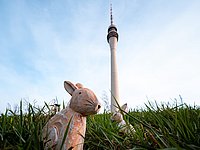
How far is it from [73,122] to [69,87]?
234 millimetres

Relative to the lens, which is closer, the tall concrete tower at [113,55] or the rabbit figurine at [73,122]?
the rabbit figurine at [73,122]

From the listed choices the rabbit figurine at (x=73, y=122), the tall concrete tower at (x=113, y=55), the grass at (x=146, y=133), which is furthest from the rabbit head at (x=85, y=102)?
the tall concrete tower at (x=113, y=55)

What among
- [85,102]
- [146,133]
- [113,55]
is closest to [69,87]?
[85,102]

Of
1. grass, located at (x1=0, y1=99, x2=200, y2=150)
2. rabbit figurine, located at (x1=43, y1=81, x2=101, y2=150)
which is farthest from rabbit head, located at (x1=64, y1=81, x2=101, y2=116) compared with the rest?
grass, located at (x1=0, y1=99, x2=200, y2=150)

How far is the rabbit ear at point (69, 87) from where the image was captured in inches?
53.6

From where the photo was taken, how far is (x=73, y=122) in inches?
47.8

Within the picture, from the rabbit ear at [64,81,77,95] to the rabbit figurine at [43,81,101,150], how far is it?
0.03 meters

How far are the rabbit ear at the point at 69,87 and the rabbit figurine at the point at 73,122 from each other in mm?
32

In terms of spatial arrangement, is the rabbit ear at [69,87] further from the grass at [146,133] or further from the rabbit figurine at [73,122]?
the grass at [146,133]

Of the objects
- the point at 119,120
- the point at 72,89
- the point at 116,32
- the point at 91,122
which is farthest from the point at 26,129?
the point at 116,32

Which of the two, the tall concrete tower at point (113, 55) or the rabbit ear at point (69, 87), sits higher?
the tall concrete tower at point (113, 55)

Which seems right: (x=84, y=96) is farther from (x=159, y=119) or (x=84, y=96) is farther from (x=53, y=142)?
(x=159, y=119)

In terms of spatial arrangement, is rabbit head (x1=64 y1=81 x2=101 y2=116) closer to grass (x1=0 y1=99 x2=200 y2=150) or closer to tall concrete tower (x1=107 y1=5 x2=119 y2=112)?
grass (x1=0 y1=99 x2=200 y2=150)

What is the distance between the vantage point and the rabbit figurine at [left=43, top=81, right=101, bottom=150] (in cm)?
114
